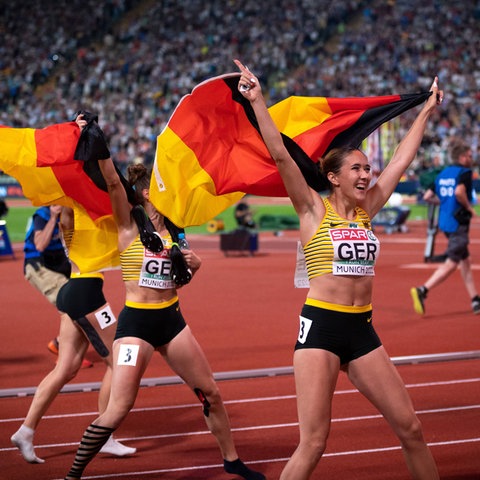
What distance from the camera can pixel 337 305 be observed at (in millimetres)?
5402

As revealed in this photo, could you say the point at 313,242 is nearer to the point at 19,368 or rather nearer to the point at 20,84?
the point at 19,368

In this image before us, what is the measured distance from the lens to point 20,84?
56844 millimetres

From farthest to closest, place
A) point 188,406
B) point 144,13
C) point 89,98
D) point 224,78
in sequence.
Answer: point 144,13, point 89,98, point 188,406, point 224,78

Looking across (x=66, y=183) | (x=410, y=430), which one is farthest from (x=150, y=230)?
(x=410, y=430)

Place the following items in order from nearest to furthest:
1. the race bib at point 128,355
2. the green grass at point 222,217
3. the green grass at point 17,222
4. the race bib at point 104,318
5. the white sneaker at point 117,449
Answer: the race bib at point 128,355, the white sneaker at point 117,449, the race bib at point 104,318, the green grass at point 17,222, the green grass at point 222,217

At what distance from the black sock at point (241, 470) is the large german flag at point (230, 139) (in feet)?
5.35

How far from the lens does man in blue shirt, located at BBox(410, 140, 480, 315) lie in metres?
13.1

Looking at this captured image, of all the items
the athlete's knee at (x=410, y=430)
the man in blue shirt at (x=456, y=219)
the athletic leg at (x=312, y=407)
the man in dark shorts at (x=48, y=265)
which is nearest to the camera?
the athletic leg at (x=312, y=407)

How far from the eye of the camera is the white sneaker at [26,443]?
689 cm

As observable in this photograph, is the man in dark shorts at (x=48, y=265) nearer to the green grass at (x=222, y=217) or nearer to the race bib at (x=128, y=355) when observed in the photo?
the race bib at (x=128, y=355)

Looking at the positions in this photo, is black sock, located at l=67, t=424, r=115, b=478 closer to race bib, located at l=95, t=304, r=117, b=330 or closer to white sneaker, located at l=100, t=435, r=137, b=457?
white sneaker, located at l=100, t=435, r=137, b=457

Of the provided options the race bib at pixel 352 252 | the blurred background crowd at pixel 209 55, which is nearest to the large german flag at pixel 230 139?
the race bib at pixel 352 252

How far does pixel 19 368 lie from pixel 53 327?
2840 millimetres

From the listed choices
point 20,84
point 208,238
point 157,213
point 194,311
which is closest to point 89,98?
point 20,84
